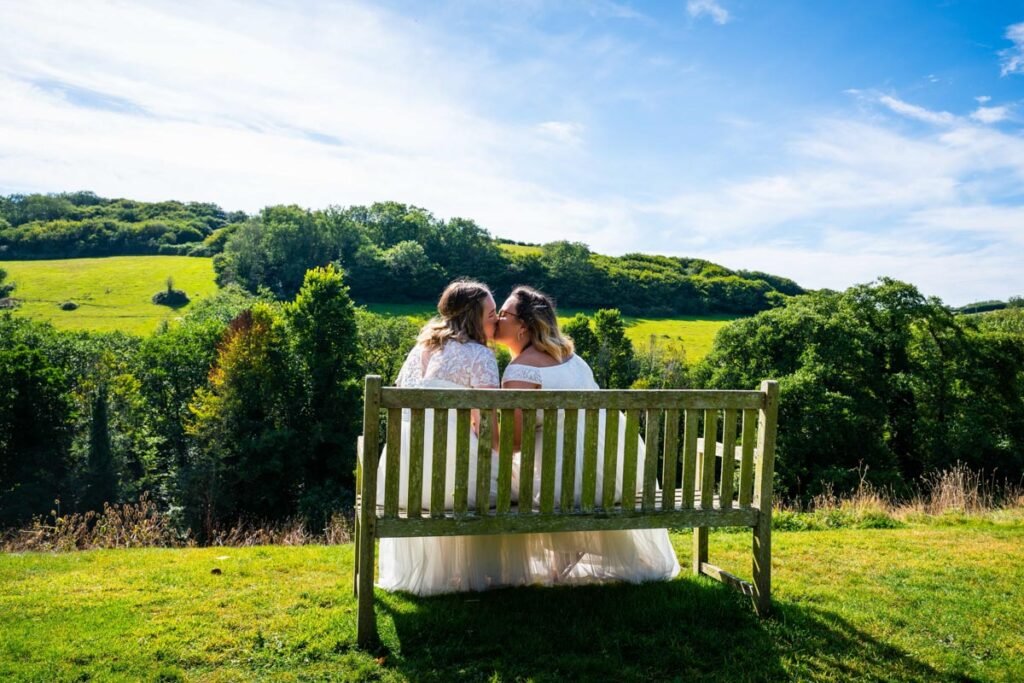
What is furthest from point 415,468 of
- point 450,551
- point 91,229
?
point 91,229

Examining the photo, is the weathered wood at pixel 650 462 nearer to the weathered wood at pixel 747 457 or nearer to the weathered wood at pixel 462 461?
the weathered wood at pixel 747 457

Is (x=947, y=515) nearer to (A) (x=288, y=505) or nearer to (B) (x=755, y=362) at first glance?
(B) (x=755, y=362)

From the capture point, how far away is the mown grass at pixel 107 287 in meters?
53.6

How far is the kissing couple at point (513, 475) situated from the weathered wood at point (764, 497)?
69 cm

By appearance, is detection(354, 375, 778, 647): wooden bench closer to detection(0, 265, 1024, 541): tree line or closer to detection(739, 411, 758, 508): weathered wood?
detection(739, 411, 758, 508): weathered wood

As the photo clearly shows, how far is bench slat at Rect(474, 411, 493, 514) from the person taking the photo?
376 centimetres

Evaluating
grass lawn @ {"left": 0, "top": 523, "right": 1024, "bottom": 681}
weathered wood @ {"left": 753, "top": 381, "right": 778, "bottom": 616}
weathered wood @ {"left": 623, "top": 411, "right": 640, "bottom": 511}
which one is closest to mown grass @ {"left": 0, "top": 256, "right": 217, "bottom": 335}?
grass lawn @ {"left": 0, "top": 523, "right": 1024, "bottom": 681}

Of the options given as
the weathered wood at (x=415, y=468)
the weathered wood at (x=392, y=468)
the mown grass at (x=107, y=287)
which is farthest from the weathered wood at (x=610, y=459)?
the mown grass at (x=107, y=287)

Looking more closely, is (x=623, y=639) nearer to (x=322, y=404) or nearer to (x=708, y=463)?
(x=708, y=463)

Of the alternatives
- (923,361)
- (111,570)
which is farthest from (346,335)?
(111,570)

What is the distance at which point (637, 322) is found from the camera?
57.8 metres

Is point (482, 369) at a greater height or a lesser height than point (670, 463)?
greater

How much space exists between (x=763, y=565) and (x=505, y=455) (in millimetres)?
1761

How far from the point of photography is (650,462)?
405 centimetres
